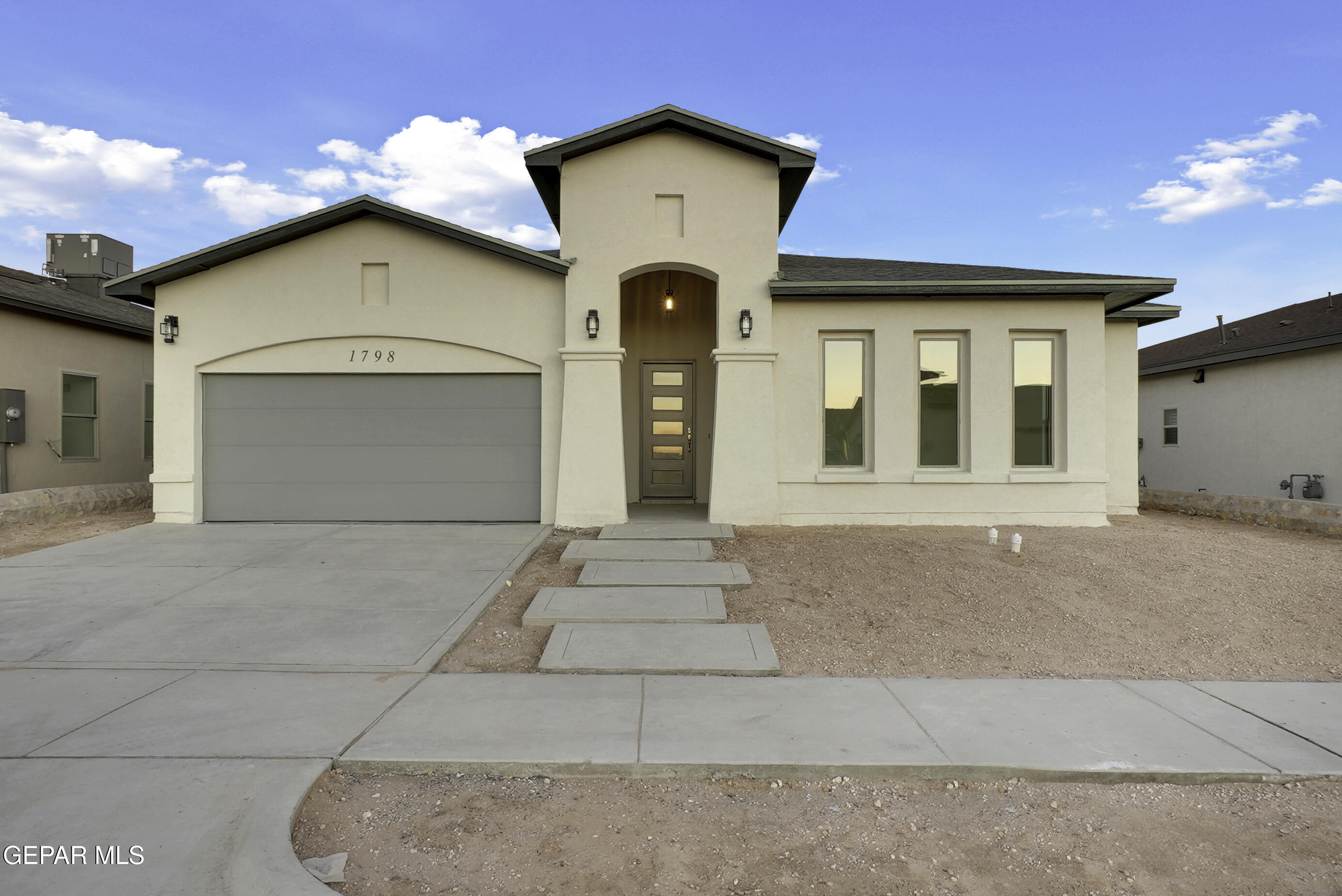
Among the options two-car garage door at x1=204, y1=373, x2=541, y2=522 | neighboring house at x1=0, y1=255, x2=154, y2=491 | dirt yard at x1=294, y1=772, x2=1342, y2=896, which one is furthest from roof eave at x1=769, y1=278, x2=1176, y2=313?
neighboring house at x1=0, y1=255, x2=154, y2=491

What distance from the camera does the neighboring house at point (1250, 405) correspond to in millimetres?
13383

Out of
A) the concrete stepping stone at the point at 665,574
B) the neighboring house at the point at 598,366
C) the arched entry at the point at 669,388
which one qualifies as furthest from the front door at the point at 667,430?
the concrete stepping stone at the point at 665,574

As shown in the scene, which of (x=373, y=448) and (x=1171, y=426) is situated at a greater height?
(x=1171, y=426)

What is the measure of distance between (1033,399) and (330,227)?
32.6 feet

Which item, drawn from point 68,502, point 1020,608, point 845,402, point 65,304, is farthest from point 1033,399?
point 65,304

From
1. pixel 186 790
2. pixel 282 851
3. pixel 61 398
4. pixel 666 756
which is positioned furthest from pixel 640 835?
pixel 61 398

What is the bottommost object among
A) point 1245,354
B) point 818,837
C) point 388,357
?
point 818,837

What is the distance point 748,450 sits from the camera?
9.40m

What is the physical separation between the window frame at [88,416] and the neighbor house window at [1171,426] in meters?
23.3

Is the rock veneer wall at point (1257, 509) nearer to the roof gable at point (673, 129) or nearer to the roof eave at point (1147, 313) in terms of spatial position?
the roof eave at point (1147, 313)

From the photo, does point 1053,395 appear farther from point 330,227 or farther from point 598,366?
point 330,227

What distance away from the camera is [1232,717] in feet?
13.6

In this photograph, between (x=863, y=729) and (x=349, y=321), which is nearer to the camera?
(x=863, y=729)

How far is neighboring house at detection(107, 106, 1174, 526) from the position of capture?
30.8ft
